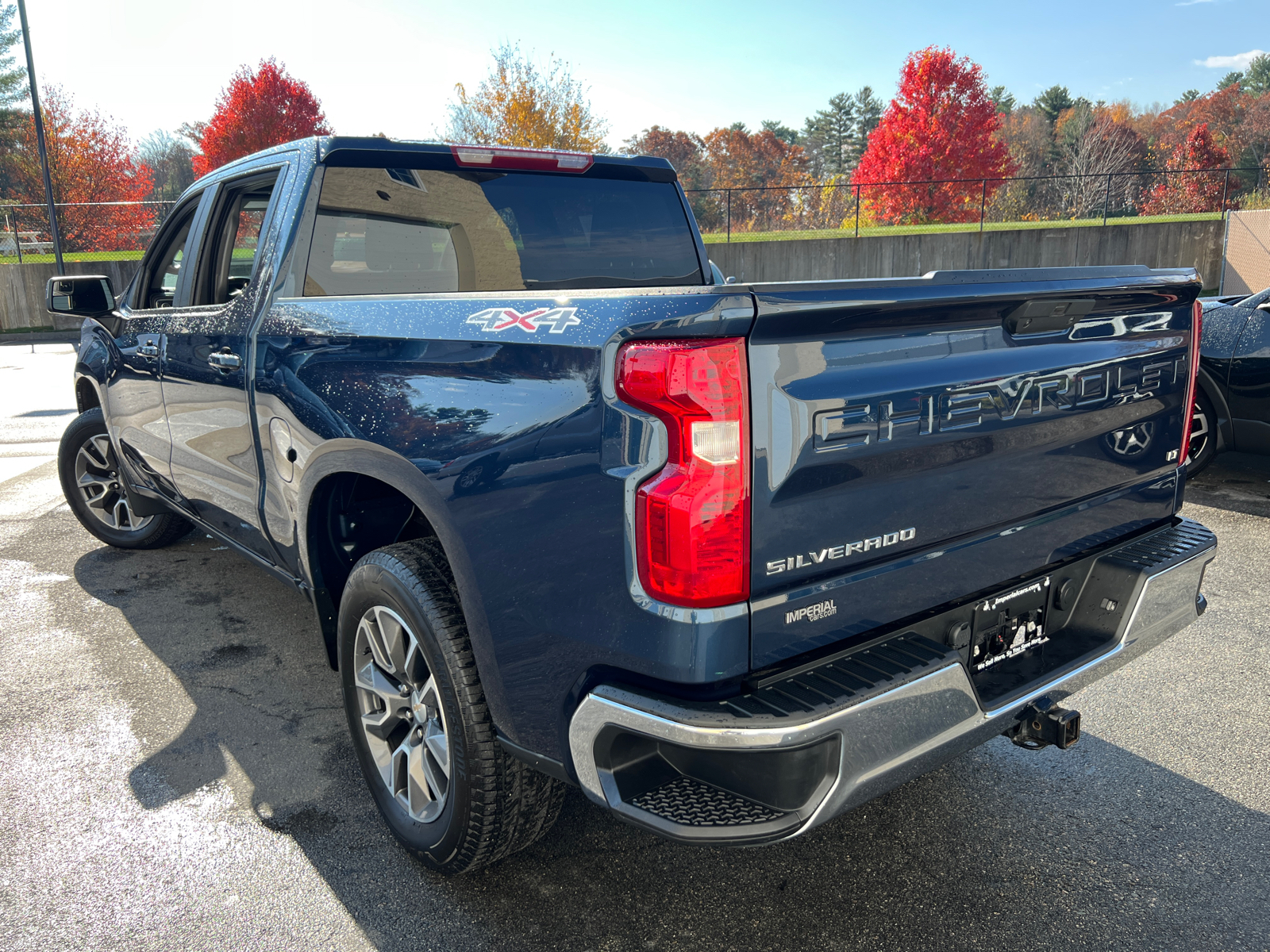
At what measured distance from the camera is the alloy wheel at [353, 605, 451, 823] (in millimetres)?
2465

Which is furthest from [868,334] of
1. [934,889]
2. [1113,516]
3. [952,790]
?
[952,790]

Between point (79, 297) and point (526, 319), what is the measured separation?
3.74 meters

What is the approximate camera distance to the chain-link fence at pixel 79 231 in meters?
24.8

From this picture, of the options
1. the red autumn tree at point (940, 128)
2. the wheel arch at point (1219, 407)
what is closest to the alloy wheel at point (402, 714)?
the wheel arch at point (1219, 407)

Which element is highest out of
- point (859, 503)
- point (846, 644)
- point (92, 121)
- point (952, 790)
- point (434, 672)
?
point (92, 121)

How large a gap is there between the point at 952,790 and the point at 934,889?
1.75 feet

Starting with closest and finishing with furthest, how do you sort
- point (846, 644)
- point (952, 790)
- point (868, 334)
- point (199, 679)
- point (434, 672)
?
point (868, 334) → point (846, 644) → point (434, 672) → point (952, 790) → point (199, 679)

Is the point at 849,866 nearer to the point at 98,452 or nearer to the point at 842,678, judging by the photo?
the point at 842,678

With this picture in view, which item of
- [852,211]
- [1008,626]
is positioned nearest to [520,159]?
[1008,626]

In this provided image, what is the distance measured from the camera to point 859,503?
1.88m

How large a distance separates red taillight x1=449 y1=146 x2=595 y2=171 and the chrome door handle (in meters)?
1.13

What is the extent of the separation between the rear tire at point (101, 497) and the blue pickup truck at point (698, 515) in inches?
103

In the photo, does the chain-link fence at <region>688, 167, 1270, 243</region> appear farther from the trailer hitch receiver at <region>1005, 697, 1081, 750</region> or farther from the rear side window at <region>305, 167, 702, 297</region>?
the trailer hitch receiver at <region>1005, 697, 1081, 750</region>

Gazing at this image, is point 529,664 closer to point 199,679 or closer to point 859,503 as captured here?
point 859,503
